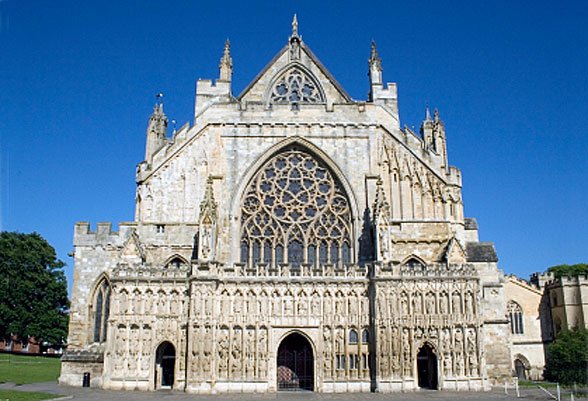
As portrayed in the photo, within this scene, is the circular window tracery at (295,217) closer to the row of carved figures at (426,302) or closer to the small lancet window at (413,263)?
the small lancet window at (413,263)

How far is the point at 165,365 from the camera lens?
91.3ft

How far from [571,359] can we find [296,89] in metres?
21.9

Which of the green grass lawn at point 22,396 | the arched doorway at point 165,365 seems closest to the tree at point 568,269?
the arched doorway at point 165,365

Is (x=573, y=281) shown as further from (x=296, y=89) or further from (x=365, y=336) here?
(x=296, y=89)

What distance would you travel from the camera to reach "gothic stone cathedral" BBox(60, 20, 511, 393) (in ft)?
86.8

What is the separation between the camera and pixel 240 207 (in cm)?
3103

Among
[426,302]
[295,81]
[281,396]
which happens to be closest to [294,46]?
[295,81]

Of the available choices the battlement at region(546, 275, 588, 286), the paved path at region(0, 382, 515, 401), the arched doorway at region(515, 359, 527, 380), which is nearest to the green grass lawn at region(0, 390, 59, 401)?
the paved path at region(0, 382, 515, 401)

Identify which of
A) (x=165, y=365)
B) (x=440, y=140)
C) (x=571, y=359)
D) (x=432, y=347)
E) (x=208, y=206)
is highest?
(x=440, y=140)

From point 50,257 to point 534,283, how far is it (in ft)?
151

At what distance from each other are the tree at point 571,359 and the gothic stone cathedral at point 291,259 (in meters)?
2.50

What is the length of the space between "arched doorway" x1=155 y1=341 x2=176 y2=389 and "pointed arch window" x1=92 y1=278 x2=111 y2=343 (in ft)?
Answer: 13.9

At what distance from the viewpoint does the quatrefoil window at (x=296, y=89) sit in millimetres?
35156

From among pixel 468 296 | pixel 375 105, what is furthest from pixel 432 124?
pixel 468 296
